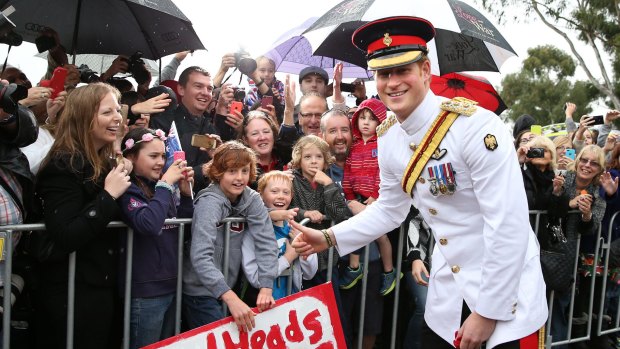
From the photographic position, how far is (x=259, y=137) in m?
4.89

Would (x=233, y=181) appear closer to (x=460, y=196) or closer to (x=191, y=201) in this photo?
(x=191, y=201)

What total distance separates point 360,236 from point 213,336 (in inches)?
38.2

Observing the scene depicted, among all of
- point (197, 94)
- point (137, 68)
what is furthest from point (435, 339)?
point (137, 68)

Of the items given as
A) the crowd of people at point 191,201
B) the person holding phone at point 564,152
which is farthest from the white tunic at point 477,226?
the person holding phone at point 564,152

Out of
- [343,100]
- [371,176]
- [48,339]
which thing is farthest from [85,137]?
[343,100]

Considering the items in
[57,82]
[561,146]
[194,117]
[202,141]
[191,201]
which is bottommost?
[191,201]

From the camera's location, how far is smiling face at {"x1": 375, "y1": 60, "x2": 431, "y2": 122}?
277 centimetres

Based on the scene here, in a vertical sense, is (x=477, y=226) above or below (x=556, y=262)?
above

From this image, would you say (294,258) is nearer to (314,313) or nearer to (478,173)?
(314,313)

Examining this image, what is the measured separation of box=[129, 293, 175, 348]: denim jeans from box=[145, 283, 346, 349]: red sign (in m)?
0.39

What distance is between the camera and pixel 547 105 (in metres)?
44.4

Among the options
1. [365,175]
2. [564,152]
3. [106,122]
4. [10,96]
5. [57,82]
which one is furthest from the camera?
[564,152]

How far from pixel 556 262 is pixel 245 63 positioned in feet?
10.6

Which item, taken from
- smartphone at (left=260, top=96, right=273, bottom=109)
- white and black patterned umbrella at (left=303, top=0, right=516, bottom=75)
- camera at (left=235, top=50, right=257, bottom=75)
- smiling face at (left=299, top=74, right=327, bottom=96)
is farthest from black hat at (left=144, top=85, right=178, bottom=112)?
smiling face at (left=299, top=74, right=327, bottom=96)
